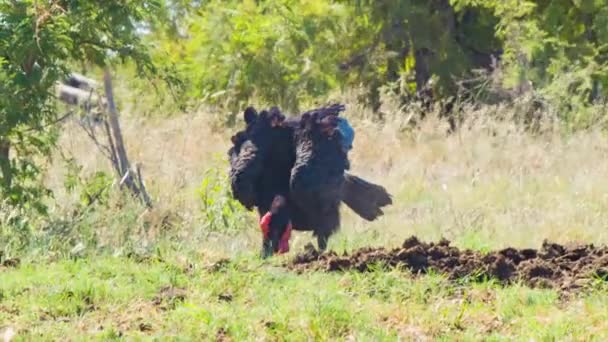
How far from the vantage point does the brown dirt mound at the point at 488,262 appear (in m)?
6.49

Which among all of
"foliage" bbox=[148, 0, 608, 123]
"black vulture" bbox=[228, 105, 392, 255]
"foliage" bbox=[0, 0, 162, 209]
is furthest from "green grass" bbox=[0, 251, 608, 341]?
"foliage" bbox=[148, 0, 608, 123]

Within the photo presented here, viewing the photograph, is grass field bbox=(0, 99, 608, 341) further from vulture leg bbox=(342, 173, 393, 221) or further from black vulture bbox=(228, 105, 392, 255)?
black vulture bbox=(228, 105, 392, 255)

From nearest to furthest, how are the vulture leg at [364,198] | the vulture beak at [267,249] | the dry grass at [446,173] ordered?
the vulture beak at [267,249] < the vulture leg at [364,198] < the dry grass at [446,173]

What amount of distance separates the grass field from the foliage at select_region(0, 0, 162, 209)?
0.51 meters

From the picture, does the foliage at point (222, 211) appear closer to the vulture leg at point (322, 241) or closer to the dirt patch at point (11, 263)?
the vulture leg at point (322, 241)

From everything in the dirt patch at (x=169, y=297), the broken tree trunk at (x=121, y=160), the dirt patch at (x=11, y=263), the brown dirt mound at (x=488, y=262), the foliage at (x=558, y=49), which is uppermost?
the foliage at (x=558, y=49)

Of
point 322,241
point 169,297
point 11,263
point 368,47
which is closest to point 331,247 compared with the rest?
point 322,241

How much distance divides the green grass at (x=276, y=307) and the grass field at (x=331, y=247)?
0.01 metres

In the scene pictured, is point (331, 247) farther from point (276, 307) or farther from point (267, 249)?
point (276, 307)

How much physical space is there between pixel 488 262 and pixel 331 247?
1.97 m

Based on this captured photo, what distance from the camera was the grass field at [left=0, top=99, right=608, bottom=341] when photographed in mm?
5699

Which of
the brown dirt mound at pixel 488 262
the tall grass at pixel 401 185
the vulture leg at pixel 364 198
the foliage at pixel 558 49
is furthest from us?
the foliage at pixel 558 49

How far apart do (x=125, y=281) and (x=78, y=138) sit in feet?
24.7

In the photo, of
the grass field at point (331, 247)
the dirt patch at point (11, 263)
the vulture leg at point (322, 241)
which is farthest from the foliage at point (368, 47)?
the dirt patch at point (11, 263)
